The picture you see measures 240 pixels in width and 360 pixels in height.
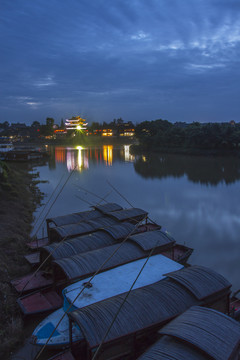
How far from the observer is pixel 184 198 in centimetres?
2527

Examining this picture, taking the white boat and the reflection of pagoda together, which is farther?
the reflection of pagoda

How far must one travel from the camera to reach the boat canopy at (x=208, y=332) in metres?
4.99

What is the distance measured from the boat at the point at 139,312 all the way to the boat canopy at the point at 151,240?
7.97ft

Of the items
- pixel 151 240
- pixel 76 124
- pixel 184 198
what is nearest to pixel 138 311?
pixel 151 240

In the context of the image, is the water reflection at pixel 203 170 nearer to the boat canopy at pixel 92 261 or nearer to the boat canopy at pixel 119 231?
the boat canopy at pixel 119 231

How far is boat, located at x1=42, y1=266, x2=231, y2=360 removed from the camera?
19.7ft

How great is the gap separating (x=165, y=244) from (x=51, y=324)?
520cm

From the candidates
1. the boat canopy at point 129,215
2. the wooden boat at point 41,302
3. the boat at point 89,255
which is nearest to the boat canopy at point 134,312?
the boat at point 89,255

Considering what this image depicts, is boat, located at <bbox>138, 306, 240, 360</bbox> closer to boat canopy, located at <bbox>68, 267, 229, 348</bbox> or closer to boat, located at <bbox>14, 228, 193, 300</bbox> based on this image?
boat canopy, located at <bbox>68, 267, 229, 348</bbox>

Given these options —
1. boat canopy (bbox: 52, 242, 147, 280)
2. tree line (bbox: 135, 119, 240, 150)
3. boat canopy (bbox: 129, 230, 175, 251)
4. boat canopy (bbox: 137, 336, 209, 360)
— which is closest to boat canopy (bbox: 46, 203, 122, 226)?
boat canopy (bbox: 129, 230, 175, 251)

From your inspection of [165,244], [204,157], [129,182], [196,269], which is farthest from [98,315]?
[204,157]

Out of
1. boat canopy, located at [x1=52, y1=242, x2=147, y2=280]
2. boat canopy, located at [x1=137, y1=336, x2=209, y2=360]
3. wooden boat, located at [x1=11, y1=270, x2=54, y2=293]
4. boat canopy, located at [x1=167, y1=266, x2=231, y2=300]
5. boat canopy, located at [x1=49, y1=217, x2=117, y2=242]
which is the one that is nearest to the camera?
boat canopy, located at [x1=137, y1=336, x2=209, y2=360]

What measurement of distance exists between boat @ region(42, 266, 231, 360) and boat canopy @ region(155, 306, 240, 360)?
94 centimetres

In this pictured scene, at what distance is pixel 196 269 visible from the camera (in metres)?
8.24
